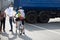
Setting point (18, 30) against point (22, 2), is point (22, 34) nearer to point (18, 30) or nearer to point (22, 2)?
point (18, 30)

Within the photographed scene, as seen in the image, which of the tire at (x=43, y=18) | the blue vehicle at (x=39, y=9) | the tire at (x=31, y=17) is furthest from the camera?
the tire at (x=43, y=18)

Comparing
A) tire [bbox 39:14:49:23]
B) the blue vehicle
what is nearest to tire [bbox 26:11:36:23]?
the blue vehicle

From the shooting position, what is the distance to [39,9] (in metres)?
21.0

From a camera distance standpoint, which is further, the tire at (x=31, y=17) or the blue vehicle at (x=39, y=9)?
the tire at (x=31, y=17)

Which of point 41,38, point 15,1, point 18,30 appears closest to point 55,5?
point 15,1

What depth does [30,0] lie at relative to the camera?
20453 millimetres

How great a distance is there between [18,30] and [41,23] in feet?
19.0

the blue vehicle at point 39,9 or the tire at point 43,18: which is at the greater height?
the blue vehicle at point 39,9

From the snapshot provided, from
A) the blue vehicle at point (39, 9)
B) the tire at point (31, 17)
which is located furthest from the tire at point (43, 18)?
the tire at point (31, 17)

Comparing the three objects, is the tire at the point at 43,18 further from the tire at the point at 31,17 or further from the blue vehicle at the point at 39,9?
the tire at the point at 31,17

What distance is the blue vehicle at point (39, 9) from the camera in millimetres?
20508

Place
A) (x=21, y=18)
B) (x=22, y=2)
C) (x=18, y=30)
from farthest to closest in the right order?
1. (x=22, y=2)
2. (x=18, y=30)
3. (x=21, y=18)

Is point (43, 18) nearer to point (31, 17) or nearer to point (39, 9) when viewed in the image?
point (39, 9)

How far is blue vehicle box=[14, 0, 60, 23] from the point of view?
67.3 feet
